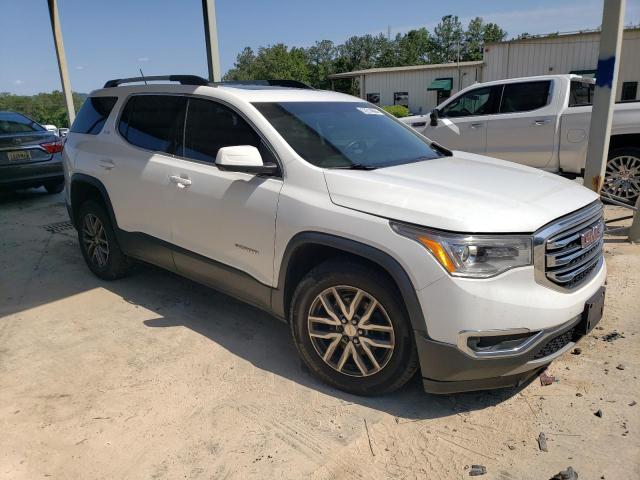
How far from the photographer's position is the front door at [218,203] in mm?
3211

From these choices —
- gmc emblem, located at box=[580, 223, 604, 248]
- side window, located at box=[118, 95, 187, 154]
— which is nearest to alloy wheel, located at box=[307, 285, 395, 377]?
gmc emblem, located at box=[580, 223, 604, 248]

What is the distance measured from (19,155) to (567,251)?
869 cm

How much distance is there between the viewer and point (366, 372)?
2887 mm

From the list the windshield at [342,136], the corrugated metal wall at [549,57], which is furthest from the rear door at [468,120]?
the corrugated metal wall at [549,57]

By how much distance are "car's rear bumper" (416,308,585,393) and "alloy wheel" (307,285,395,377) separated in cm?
24

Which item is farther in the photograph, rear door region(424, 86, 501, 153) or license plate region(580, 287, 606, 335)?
rear door region(424, 86, 501, 153)

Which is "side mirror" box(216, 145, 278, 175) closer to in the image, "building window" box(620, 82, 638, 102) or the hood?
the hood

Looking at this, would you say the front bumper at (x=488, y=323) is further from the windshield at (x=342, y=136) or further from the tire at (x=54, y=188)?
the tire at (x=54, y=188)

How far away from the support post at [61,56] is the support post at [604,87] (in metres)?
10.5

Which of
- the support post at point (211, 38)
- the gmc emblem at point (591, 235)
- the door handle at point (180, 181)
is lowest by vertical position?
the gmc emblem at point (591, 235)

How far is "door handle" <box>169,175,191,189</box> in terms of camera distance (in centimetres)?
369

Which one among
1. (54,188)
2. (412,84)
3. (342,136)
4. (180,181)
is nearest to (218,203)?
(180,181)

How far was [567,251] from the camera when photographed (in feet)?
8.77

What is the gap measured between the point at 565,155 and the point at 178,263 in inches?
232
